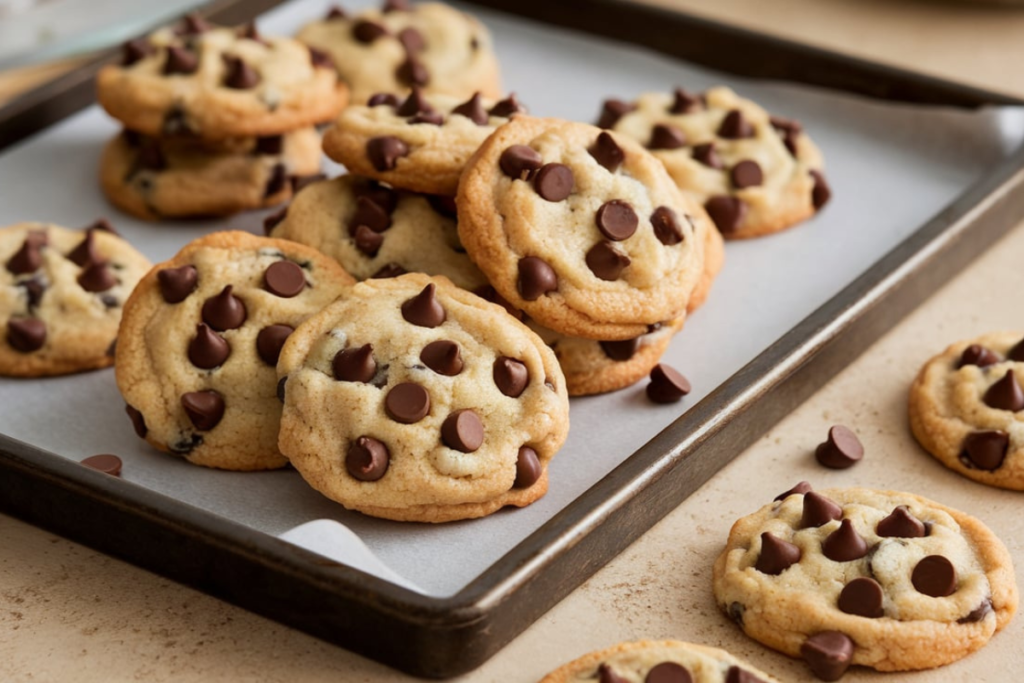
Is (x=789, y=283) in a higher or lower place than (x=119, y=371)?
lower

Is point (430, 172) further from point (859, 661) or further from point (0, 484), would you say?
point (859, 661)

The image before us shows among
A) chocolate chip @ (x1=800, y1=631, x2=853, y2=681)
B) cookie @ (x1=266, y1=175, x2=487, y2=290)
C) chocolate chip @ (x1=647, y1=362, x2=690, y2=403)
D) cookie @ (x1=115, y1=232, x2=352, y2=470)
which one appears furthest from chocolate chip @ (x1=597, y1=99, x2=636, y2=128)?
chocolate chip @ (x1=800, y1=631, x2=853, y2=681)

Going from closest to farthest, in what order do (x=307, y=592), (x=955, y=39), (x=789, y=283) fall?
(x=307, y=592) → (x=789, y=283) → (x=955, y=39)

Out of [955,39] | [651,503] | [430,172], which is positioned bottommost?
[955,39]

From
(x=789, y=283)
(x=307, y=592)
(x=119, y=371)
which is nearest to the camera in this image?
(x=307, y=592)

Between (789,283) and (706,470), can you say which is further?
(789,283)

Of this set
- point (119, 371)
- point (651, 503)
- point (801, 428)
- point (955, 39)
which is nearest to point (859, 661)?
point (651, 503)

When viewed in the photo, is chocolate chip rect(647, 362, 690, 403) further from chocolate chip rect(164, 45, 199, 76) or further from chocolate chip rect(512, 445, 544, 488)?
chocolate chip rect(164, 45, 199, 76)
